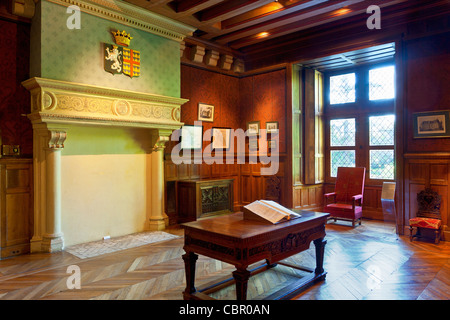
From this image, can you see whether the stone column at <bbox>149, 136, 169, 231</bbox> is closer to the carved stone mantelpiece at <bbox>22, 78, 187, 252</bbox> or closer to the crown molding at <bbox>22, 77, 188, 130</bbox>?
the crown molding at <bbox>22, 77, 188, 130</bbox>

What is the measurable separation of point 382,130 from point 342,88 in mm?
1392

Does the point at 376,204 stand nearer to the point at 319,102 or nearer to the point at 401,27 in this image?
the point at 319,102

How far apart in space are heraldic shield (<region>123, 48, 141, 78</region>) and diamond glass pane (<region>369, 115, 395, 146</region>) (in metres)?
5.24

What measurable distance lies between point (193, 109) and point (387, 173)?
179 inches

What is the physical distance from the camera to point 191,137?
6828 millimetres

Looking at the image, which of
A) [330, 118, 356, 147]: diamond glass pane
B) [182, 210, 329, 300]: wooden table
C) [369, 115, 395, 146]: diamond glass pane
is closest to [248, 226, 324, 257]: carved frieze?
[182, 210, 329, 300]: wooden table

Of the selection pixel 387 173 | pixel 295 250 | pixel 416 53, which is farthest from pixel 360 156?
pixel 295 250

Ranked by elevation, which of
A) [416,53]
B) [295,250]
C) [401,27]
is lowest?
[295,250]

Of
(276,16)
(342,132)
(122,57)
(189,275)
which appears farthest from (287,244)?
(342,132)

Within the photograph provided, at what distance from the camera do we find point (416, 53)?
5.48 metres

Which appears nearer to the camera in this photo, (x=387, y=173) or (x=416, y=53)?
(x=416, y=53)

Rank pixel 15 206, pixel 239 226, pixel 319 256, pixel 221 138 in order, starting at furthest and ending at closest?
pixel 221 138 → pixel 15 206 → pixel 319 256 → pixel 239 226

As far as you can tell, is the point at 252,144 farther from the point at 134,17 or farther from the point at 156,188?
the point at 134,17

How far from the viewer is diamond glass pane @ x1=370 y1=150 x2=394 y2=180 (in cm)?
707
